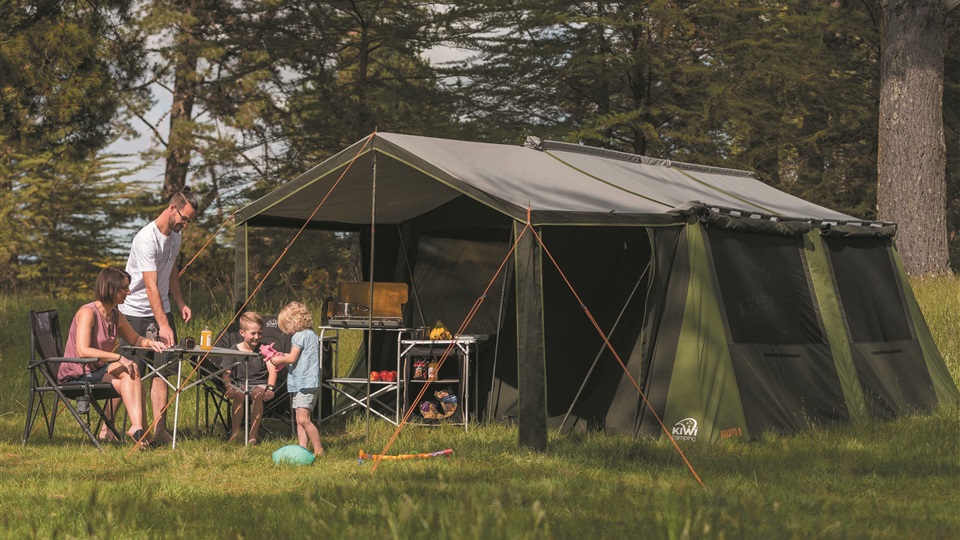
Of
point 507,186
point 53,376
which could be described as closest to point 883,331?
point 507,186

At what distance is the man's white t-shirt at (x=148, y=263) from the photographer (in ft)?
22.6

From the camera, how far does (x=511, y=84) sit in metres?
16.8

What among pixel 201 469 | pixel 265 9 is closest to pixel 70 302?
pixel 265 9

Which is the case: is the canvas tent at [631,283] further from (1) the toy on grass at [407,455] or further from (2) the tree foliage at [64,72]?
(2) the tree foliage at [64,72]

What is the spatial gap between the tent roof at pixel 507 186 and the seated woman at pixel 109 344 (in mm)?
1224

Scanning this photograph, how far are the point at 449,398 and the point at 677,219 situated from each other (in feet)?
6.87

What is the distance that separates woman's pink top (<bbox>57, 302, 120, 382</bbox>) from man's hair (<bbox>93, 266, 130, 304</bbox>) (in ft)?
0.27

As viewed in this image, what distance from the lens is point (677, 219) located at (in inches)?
269

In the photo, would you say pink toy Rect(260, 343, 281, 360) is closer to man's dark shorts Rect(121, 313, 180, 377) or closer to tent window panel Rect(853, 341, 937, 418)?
man's dark shorts Rect(121, 313, 180, 377)

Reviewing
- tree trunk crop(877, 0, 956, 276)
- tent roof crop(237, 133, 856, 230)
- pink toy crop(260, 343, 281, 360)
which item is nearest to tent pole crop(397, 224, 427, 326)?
tent roof crop(237, 133, 856, 230)

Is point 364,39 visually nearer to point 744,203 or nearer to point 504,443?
point 744,203

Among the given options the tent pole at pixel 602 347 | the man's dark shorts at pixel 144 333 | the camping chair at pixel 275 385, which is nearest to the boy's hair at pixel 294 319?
the camping chair at pixel 275 385

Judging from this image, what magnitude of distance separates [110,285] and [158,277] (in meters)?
0.45

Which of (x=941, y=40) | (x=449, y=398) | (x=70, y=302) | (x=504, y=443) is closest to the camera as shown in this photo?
(x=504, y=443)
